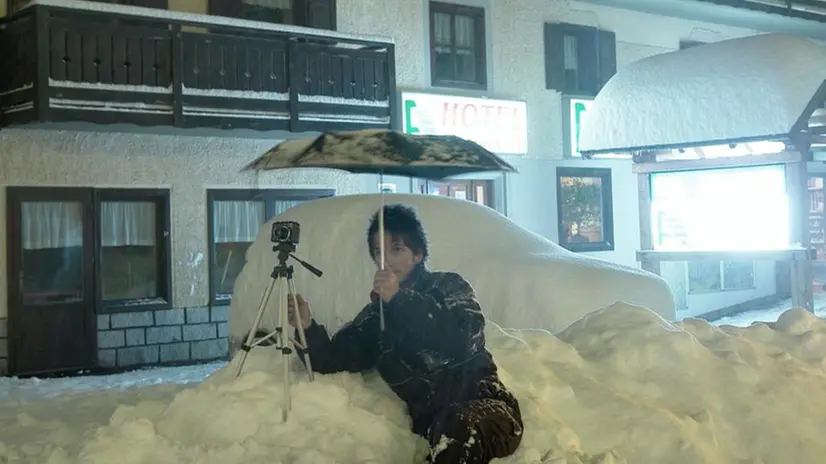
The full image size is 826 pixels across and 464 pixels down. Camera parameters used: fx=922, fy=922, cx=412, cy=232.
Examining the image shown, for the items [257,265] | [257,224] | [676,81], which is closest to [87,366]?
[257,224]

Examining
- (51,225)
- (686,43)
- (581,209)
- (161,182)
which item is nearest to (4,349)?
(51,225)

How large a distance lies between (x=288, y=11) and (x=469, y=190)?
4.41 m

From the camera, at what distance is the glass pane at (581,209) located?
17.3 meters

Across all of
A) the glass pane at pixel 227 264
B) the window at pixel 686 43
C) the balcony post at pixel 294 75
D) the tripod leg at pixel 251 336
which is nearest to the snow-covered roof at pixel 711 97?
the balcony post at pixel 294 75

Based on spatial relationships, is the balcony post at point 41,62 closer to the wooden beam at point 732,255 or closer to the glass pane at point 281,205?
the glass pane at point 281,205

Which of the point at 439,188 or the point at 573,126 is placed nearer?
the point at 439,188

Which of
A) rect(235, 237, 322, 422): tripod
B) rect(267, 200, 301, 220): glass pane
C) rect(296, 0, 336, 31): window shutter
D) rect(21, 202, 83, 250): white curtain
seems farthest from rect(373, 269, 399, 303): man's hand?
rect(296, 0, 336, 31): window shutter

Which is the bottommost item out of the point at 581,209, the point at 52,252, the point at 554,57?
the point at 52,252

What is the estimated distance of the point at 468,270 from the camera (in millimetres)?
8141

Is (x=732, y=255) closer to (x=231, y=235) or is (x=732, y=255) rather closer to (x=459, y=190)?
(x=459, y=190)

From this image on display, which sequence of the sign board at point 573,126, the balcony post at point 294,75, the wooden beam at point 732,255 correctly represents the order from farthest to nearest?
the sign board at point 573,126, the balcony post at point 294,75, the wooden beam at point 732,255

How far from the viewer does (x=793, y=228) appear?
1134cm

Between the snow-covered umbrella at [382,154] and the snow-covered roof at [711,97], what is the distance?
22.9 ft

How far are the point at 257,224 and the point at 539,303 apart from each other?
7012 mm
